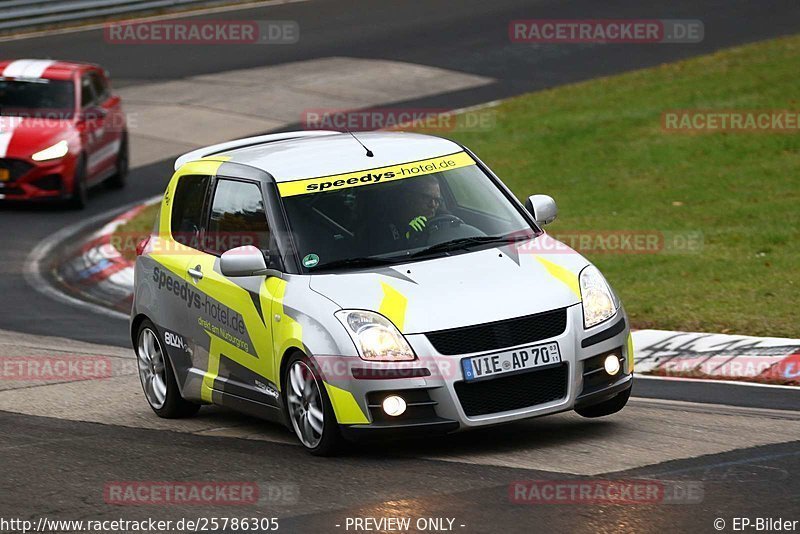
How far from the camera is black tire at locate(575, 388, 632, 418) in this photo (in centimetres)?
844

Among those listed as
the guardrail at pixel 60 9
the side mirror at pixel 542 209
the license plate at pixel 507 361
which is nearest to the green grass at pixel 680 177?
the side mirror at pixel 542 209

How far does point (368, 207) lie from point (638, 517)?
2902 mm

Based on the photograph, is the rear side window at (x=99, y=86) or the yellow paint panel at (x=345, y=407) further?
the rear side window at (x=99, y=86)

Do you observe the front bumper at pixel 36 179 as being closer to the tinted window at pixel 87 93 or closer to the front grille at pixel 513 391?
the tinted window at pixel 87 93

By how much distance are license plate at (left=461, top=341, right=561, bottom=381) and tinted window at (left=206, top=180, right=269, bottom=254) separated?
165 centimetres

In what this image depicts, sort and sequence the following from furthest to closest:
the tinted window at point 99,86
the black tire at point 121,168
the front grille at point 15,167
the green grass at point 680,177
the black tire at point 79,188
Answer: the tinted window at point 99,86 < the black tire at point 121,168 < the black tire at point 79,188 < the front grille at point 15,167 < the green grass at point 680,177

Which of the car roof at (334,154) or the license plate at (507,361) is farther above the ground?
the car roof at (334,154)

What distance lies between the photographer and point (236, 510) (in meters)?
7.02

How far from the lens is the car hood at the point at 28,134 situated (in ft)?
63.9

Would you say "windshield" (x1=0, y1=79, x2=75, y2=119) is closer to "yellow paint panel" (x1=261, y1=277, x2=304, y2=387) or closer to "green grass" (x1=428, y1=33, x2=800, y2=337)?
"green grass" (x1=428, y1=33, x2=800, y2=337)

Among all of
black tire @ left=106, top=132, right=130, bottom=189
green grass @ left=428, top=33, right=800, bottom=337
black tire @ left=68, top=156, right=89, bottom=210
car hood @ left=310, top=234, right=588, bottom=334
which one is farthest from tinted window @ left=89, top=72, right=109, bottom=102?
car hood @ left=310, top=234, right=588, bottom=334

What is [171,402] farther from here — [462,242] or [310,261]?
[462,242]

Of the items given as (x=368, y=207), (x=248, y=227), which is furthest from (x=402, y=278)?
(x=248, y=227)

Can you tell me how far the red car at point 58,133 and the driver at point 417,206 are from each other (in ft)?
38.6
